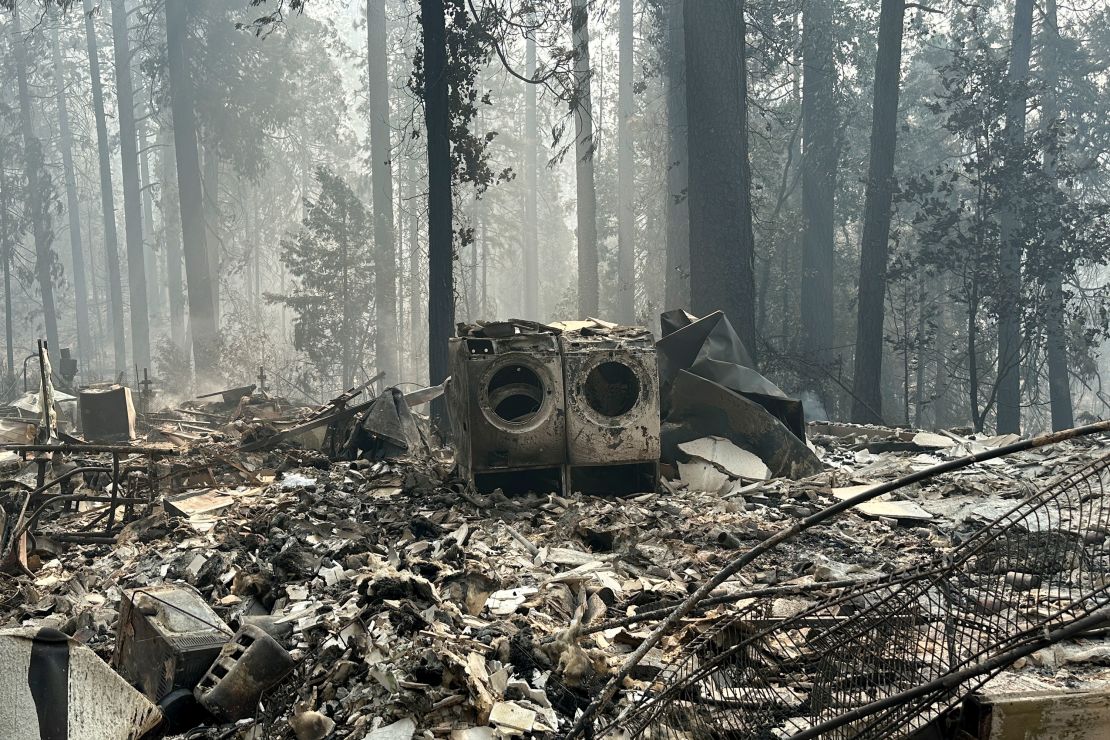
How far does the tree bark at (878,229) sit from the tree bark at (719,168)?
3.59 meters

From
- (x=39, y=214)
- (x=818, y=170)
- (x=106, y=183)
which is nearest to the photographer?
(x=818, y=170)

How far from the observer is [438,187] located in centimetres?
1220

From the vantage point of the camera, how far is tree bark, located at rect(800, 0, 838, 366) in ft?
70.9

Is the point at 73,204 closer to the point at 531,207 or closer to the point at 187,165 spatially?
the point at 187,165

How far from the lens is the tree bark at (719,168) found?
12.6 m

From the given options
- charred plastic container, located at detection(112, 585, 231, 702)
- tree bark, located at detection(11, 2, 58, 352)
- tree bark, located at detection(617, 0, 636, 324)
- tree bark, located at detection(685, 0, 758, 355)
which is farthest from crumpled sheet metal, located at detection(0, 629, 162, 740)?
tree bark, located at detection(11, 2, 58, 352)

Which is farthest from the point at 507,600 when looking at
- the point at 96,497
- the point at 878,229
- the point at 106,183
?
the point at 106,183

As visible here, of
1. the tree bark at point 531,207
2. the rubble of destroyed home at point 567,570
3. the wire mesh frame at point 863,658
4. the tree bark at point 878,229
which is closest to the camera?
the wire mesh frame at point 863,658

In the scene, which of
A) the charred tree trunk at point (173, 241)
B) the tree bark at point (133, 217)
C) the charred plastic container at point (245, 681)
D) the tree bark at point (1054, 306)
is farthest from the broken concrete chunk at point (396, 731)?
the charred tree trunk at point (173, 241)

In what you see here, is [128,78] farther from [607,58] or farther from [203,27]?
[607,58]

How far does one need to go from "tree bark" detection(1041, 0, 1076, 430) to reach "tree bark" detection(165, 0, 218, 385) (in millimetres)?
22524

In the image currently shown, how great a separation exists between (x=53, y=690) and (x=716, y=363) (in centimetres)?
724

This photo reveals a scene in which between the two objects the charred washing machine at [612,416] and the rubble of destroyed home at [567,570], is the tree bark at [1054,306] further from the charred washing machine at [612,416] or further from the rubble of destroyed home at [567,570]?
the charred washing machine at [612,416]

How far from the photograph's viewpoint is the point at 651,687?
363cm
